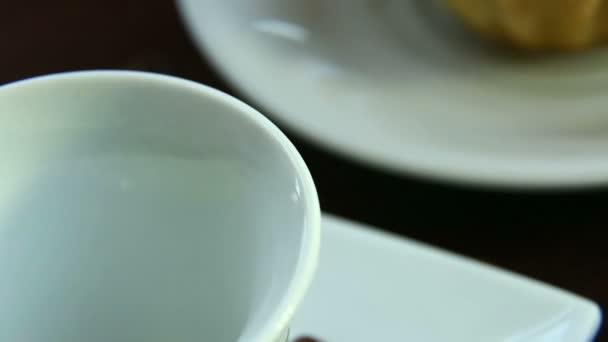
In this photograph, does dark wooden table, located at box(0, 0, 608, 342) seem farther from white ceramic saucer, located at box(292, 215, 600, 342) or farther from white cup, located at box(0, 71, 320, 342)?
white cup, located at box(0, 71, 320, 342)

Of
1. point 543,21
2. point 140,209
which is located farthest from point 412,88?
point 140,209

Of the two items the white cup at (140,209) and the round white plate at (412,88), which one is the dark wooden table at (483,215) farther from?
the white cup at (140,209)

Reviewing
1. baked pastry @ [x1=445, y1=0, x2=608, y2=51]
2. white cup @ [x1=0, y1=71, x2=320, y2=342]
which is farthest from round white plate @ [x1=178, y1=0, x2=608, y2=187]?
white cup @ [x1=0, y1=71, x2=320, y2=342]

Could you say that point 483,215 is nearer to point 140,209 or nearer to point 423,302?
point 423,302

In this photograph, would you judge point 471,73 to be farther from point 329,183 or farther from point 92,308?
point 92,308

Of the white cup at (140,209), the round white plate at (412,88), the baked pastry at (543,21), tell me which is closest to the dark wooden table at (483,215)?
the round white plate at (412,88)

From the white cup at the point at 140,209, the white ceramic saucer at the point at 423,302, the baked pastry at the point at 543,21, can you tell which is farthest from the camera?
the baked pastry at the point at 543,21

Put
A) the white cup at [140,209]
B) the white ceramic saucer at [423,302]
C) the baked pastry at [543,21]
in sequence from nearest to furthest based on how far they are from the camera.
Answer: the white cup at [140,209]
the white ceramic saucer at [423,302]
the baked pastry at [543,21]
